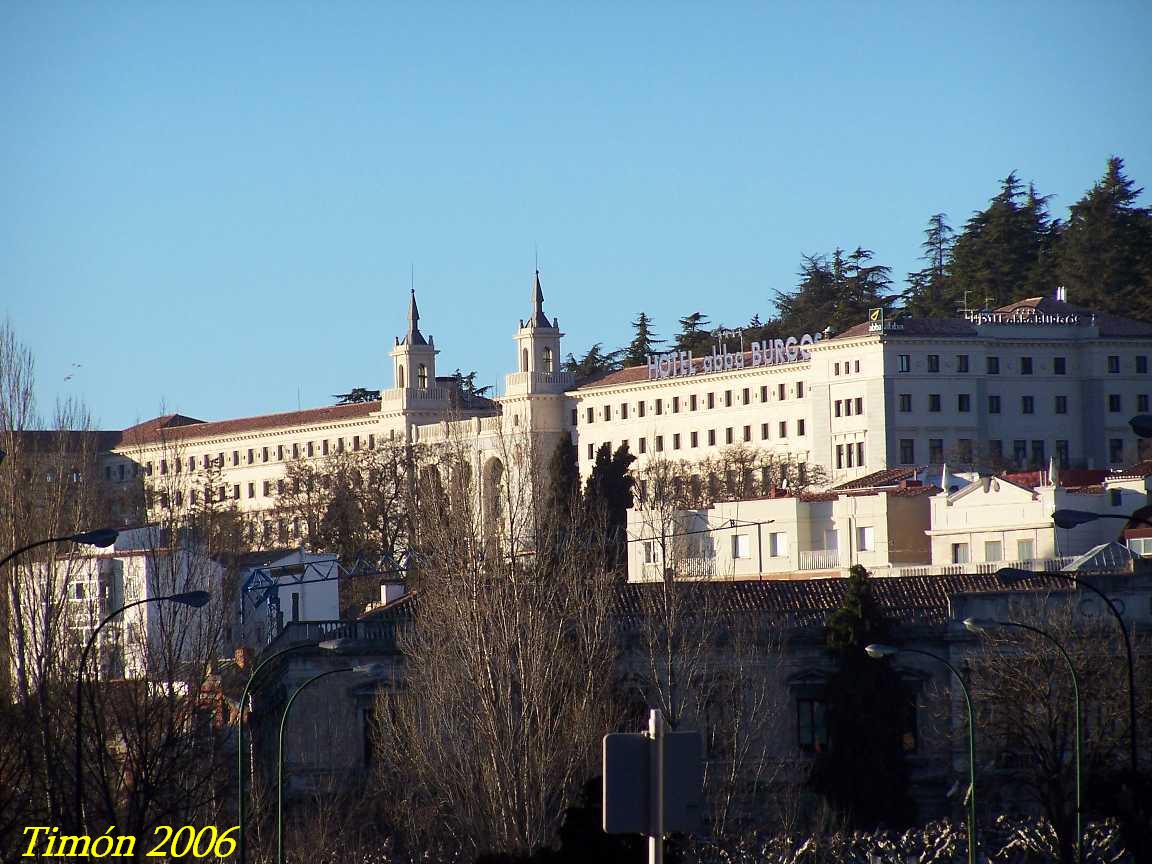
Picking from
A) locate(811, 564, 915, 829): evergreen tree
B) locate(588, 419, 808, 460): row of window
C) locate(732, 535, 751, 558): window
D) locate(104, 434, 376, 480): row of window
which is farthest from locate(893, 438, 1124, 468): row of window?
locate(811, 564, 915, 829): evergreen tree

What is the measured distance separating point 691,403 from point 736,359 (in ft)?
12.1

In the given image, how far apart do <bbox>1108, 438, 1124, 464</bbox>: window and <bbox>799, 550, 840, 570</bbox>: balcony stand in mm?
45549

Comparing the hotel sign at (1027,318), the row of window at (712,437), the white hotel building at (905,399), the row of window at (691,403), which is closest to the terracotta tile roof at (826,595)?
the white hotel building at (905,399)

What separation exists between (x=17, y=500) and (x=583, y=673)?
11910 mm

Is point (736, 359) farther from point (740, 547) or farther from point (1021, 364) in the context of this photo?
point (740, 547)

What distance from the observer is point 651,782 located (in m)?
16.6

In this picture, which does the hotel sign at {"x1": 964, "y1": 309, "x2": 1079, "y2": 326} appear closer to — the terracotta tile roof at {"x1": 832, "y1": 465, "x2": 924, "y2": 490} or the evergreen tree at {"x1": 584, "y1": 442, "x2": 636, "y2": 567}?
the terracotta tile roof at {"x1": 832, "y1": 465, "x2": 924, "y2": 490}

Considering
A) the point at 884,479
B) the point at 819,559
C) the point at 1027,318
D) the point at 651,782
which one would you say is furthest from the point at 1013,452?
the point at 651,782

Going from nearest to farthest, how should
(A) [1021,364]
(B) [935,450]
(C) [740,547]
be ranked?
(C) [740,547], (B) [935,450], (A) [1021,364]

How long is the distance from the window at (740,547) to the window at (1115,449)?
4490 cm

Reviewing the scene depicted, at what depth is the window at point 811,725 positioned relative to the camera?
59.9 m

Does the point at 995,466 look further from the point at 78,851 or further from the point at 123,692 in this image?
the point at 78,851

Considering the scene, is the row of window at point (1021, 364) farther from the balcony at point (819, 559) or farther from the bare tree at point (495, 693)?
the bare tree at point (495, 693)

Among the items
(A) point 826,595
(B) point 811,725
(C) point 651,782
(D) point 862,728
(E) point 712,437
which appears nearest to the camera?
(C) point 651,782
